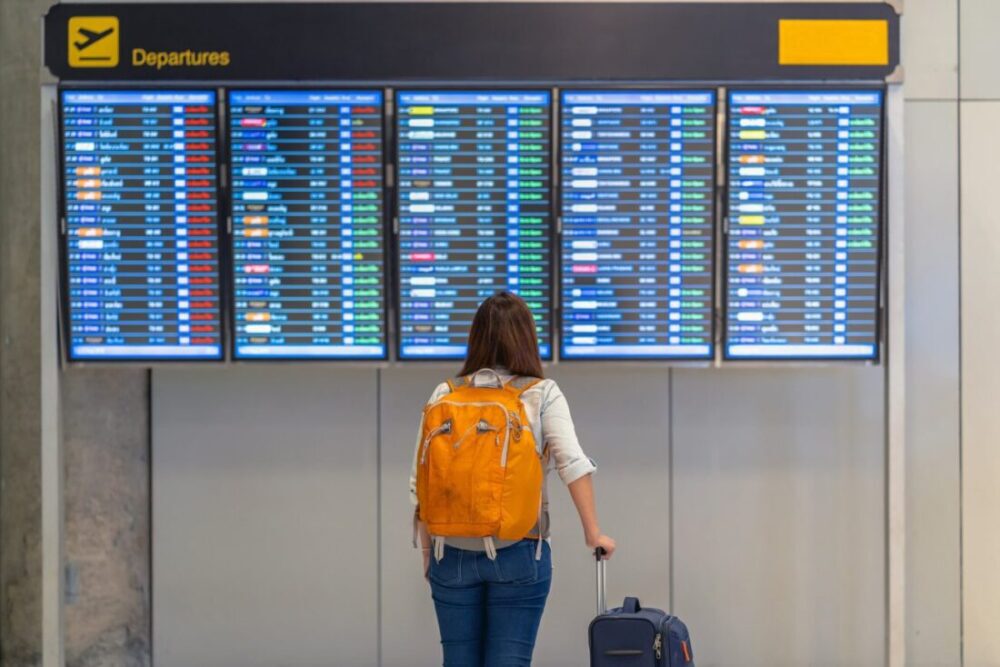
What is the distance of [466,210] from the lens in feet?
14.5

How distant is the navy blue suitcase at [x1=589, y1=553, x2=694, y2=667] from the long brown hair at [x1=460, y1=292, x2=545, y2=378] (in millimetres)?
677

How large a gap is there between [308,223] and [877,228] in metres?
2.30

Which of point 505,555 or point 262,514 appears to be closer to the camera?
point 505,555

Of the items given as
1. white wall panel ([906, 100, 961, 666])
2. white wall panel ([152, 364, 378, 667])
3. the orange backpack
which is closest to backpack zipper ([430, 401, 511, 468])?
the orange backpack

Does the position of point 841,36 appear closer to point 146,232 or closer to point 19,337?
point 146,232

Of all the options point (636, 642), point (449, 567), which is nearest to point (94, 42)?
point (449, 567)

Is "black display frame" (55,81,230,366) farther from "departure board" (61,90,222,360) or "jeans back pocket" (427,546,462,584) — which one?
"jeans back pocket" (427,546,462,584)

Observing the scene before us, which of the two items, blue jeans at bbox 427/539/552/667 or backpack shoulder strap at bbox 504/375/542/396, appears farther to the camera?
backpack shoulder strap at bbox 504/375/542/396

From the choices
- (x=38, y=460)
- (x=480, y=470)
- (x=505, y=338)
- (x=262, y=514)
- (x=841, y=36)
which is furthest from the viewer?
(x=38, y=460)

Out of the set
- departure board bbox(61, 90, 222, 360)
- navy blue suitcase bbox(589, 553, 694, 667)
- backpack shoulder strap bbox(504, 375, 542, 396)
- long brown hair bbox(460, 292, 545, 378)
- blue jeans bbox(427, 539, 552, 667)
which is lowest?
navy blue suitcase bbox(589, 553, 694, 667)

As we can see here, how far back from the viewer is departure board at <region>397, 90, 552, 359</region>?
173 inches

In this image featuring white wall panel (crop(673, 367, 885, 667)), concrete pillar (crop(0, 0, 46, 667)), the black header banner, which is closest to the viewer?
the black header banner

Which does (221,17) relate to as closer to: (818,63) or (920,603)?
(818,63)

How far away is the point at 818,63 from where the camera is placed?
433 cm
